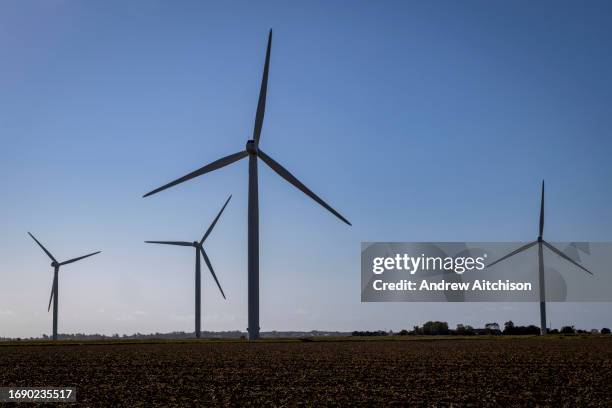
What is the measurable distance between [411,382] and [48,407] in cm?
1506

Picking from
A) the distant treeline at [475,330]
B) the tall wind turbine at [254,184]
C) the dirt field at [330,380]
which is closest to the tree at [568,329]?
the distant treeline at [475,330]

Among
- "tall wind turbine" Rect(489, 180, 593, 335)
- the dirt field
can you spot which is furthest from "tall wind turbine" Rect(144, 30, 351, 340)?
A: "tall wind turbine" Rect(489, 180, 593, 335)

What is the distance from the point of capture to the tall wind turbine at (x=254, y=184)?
282ft

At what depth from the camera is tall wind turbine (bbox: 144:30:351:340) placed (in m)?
85.9

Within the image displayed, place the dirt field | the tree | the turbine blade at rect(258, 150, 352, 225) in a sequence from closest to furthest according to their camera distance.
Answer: the dirt field, the turbine blade at rect(258, 150, 352, 225), the tree

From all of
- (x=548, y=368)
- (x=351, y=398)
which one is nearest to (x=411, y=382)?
(x=351, y=398)

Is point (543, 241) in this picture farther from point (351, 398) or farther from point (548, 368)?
point (351, 398)

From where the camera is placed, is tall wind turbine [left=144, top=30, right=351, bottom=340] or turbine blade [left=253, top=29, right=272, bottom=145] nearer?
tall wind turbine [left=144, top=30, right=351, bottom=340]

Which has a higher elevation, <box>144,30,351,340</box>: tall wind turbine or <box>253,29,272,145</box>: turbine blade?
<box>253,29,272,145</box>: turbine blade

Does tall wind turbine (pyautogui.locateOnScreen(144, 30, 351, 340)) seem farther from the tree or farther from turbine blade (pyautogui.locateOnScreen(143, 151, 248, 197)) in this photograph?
the tree

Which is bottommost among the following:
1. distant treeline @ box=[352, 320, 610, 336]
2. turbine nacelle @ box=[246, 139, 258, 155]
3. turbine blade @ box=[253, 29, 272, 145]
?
distant treeline @ box=[352, 320, 610, 336]

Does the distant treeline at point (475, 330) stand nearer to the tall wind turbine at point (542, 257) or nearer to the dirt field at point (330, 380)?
the tall wind turbine at point (542, 257)

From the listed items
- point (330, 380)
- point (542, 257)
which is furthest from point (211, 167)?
point (542, 257)

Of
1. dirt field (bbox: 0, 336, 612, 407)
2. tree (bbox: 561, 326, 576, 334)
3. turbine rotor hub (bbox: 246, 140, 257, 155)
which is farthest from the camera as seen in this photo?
tree (bbox: 561, 326, 576, 334)
